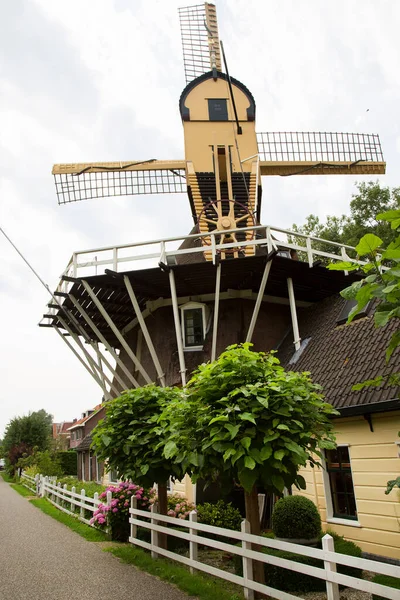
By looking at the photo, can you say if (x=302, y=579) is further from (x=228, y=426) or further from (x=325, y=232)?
(x=325, y=232)

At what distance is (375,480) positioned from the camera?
26.6 feet

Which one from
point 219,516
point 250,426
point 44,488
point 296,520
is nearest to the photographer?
point 250,426

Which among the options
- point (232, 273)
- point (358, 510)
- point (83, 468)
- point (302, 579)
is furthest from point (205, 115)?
point (83, 468)

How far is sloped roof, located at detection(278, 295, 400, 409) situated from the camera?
8359mm

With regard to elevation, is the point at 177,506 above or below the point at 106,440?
below

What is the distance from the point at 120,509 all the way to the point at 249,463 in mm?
6558

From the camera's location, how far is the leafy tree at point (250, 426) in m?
5.22

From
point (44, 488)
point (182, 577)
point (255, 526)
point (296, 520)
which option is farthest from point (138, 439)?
point (44, 488)

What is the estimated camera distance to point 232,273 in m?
13.0

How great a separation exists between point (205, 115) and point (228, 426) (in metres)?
15.7

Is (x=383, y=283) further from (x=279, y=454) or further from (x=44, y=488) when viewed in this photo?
(x=44, y=488)

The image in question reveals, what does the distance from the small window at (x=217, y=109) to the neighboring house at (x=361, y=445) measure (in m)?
10.5

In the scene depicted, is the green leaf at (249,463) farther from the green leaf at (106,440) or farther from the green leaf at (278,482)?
the green leaf at (106,440)

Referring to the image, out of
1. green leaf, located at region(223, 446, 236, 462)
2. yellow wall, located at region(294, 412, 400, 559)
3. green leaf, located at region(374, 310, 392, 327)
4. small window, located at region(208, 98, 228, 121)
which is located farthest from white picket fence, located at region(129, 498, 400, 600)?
small window, located at region(208, 98, 228, 121)
